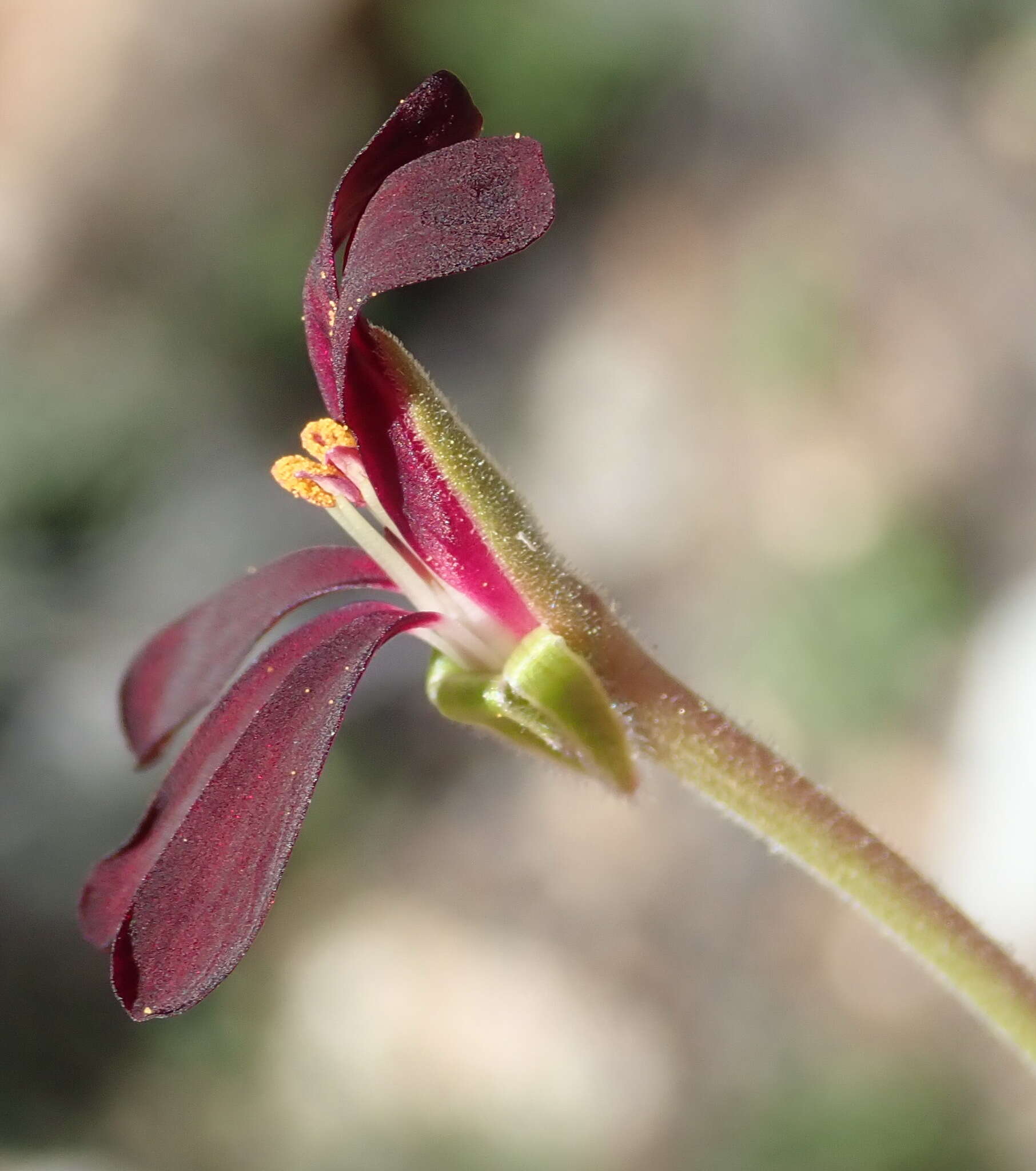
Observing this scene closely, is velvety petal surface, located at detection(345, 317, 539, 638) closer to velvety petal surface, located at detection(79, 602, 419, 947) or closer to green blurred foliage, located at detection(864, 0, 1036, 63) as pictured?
velvety petal surface, located at detection(79, 602, 419, 947)

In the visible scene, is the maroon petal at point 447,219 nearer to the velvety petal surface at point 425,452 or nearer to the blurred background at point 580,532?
the velvety petal surface at point 425,452

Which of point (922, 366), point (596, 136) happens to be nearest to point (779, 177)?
point (596, 136)

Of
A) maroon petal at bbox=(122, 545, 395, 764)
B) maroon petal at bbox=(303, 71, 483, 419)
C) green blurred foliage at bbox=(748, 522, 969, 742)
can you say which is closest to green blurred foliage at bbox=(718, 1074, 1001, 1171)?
green blurred foliage at bbox=(748, 522, 969, 742)

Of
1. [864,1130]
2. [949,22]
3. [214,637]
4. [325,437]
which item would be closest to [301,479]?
[325,437]

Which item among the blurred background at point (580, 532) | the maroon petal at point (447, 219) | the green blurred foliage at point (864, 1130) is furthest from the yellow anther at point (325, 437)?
the green blurred foliage at point (864, 1130)

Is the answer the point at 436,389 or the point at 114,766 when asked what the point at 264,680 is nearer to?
the point at 436,389

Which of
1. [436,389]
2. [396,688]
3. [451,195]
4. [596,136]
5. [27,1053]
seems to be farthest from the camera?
[596,136]
